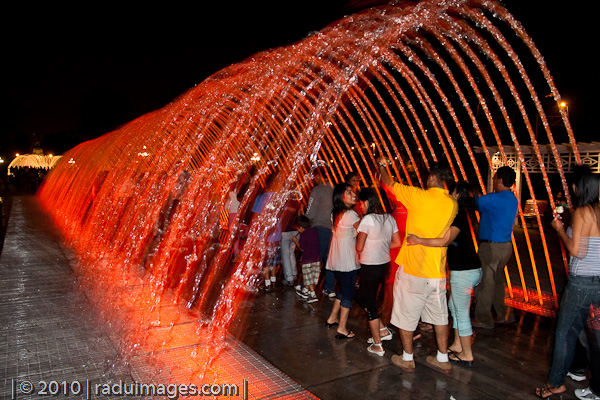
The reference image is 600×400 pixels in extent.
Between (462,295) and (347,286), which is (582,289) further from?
(347,286)

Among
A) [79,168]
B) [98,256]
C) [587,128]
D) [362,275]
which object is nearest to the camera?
[362,275]

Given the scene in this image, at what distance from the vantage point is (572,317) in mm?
4109

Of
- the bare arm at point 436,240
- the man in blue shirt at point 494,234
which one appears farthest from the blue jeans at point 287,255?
the bare arm at point 436,240

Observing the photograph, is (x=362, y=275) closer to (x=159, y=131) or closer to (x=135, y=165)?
(x=159, y=131)

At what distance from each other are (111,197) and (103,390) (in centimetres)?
1439

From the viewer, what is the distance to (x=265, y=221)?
8.69 m

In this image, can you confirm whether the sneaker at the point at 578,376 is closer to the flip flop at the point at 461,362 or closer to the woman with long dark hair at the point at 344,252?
the flip flop at the point at 461,362

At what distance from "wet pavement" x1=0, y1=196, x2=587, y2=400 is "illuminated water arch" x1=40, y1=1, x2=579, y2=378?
1.78 ft

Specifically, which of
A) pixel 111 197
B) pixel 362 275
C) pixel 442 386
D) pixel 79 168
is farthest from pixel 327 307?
pixel 79 168

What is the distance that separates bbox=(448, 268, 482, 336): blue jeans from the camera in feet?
16.2

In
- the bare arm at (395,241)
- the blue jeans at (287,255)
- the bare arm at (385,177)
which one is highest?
the bare arm at (385,177)

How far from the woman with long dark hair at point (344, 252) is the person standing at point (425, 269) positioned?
36.9 inches

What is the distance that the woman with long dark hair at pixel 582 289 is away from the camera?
13.2 ft

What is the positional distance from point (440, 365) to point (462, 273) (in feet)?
3.50
